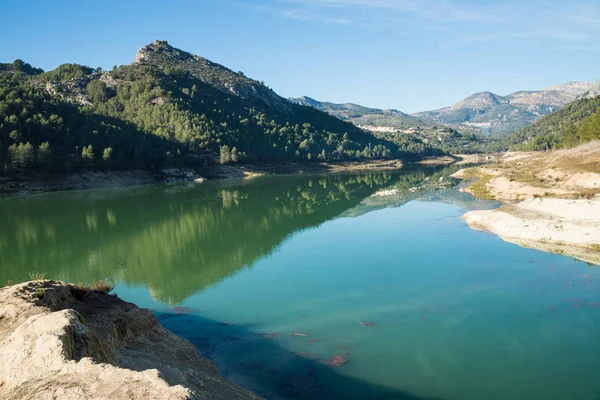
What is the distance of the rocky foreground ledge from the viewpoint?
261 inches

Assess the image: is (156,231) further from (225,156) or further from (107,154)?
(225,156)

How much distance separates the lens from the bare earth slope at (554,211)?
27656 mm

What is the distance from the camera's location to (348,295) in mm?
20141

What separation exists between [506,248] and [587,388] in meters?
17.1

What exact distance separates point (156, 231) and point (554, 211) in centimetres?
3130

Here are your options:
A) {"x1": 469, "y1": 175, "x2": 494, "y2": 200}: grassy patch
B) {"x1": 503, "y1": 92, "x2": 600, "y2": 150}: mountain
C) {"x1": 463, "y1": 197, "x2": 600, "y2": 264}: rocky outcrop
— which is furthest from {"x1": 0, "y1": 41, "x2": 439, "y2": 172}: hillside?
{"x1": 463, "y1": 197, "x2": 600, "y2": 264}: rocky outcrop

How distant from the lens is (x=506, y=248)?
2816 cm

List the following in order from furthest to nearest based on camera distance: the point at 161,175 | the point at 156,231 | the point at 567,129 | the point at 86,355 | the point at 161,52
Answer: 1. the point at 161,52
2. the point at 567,129
3. the point at 161,175
4. the point at 156,231
5. the point at 86,355

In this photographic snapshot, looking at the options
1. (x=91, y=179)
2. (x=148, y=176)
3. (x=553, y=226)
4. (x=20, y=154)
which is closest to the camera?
(x=553, y=226)

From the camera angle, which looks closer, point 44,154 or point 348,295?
point 348,295

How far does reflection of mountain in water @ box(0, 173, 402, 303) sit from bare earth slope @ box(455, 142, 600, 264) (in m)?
15.9

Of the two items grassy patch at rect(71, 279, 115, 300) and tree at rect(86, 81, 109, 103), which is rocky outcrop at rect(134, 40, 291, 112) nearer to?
tree at rect(86, 81, 109, 103)

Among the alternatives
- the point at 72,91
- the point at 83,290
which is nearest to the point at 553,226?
the point at 83,290

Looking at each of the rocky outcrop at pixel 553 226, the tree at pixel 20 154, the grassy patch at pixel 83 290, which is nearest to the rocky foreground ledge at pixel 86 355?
the grassy patch at pixel 83 290
